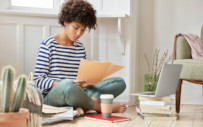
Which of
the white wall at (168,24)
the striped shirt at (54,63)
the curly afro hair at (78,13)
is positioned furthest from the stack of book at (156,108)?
the white wall at (168,24)

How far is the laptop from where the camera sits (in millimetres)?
2461

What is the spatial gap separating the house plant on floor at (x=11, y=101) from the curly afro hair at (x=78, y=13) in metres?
1.45

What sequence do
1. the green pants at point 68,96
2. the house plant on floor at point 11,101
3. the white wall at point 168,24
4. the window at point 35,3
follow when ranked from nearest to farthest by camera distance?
the house plant on floor at point 11,101
the green pants at point 68,96
the window at point 35,3
the white wall at point 168,24

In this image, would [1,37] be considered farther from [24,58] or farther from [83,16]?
[83,16]

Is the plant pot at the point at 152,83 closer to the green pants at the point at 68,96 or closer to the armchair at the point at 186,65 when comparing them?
the armchair at the point at 186,65

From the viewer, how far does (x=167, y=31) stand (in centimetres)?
365

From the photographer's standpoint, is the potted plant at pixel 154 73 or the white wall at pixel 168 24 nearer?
the potted plant at pixel 154 73

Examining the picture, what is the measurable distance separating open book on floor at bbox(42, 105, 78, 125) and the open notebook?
0.25 m

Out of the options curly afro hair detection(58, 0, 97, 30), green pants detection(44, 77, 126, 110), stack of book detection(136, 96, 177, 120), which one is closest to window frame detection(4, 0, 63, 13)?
curly afro hair detection(58, 0, 97, 30)

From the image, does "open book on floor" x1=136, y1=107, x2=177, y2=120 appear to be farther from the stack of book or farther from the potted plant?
the potted plant

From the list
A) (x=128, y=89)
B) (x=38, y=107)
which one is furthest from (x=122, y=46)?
(x=38, y=107)

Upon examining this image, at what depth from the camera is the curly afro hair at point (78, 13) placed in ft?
8.61

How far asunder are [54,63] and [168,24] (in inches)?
59.4

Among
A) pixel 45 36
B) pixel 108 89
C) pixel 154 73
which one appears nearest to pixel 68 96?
pixel 108 89
